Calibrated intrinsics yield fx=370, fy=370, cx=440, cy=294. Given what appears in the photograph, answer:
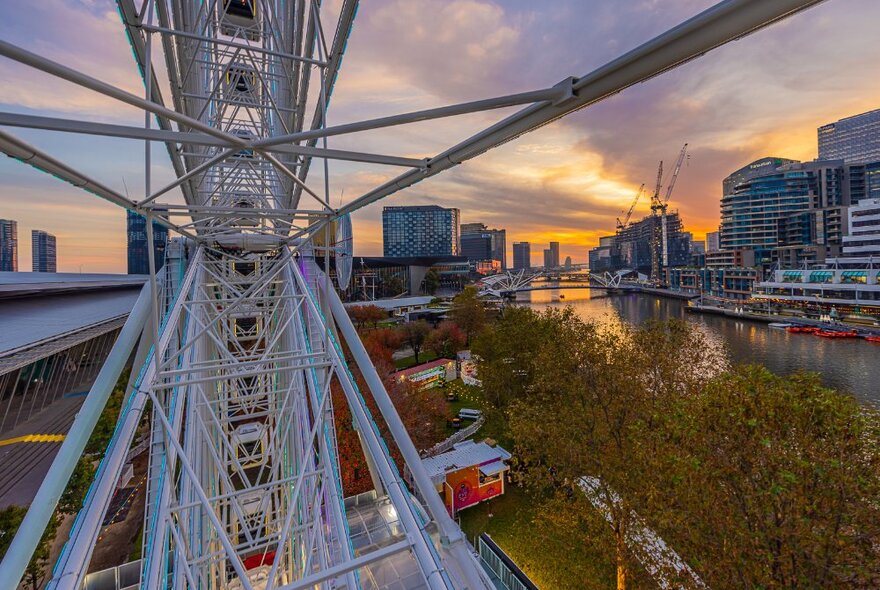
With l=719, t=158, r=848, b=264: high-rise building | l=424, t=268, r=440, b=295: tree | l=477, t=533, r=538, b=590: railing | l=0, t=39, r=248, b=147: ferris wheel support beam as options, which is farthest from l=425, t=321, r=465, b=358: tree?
l=719, t=158, r=848, b=264: high-rise building

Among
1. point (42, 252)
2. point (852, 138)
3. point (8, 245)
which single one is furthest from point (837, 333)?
point (852, 138)

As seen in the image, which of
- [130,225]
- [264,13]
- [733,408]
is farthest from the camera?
[130,225]

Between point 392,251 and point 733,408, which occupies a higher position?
point 392,251

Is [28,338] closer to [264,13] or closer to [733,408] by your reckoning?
[264,13]

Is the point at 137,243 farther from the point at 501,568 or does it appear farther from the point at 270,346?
the point at 501,568

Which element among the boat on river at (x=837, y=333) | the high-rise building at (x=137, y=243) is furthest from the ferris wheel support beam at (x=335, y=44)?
the boat on river at (x=837, y=333)

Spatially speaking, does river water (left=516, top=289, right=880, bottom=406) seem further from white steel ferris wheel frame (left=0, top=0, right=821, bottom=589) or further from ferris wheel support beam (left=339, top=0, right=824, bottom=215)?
ferris wheel support beam (left=339, top=0, right=824, bottom=215)

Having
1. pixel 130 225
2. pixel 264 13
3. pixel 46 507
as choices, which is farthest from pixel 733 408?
pixel 130 225
